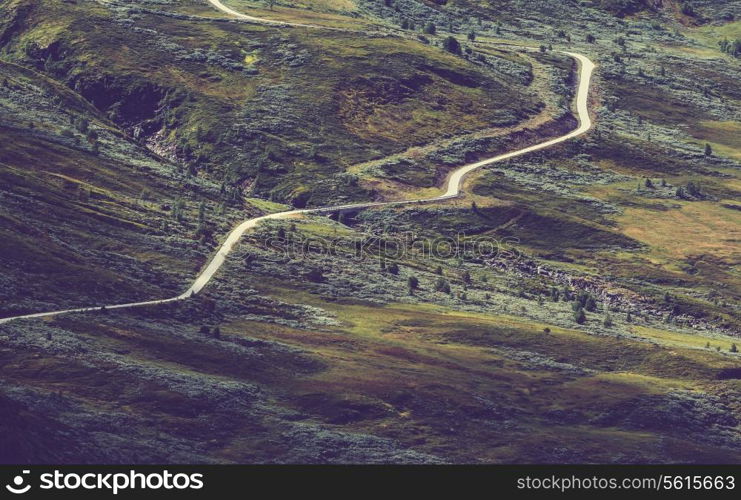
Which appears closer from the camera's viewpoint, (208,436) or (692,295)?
(208,436)

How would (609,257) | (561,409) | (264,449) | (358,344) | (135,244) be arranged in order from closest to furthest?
(264,449) < (561,409) < (358,344) < (135,244) < (609,257)

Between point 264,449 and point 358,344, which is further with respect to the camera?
point 358,344

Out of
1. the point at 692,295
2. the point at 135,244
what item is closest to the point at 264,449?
the point at 135,244

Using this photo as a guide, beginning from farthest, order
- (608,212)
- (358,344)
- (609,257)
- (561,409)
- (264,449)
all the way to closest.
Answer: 1. (608,212)
2. (609,257)
3. (358,344)
4. (561,409)
5. (264,449)

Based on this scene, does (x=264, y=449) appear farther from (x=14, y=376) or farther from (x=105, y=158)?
(x=105, y=158)

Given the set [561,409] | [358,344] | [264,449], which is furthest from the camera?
[358,344]

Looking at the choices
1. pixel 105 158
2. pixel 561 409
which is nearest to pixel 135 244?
pixel 105 158

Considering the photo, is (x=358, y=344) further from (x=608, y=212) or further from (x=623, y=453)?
(x=608, y=212)

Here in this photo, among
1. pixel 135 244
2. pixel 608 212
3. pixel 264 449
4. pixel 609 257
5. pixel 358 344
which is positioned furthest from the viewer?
pixel 608 212
